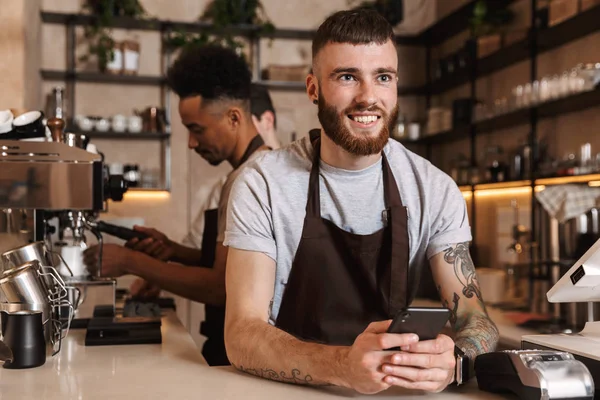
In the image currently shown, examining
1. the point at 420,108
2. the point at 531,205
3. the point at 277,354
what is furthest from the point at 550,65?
the point at 277,354

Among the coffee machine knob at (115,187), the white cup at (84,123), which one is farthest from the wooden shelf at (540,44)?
the white cup at (84,123)

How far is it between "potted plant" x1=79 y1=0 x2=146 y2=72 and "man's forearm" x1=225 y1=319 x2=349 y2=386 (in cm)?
426

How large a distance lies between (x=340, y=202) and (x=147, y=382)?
2.00ft

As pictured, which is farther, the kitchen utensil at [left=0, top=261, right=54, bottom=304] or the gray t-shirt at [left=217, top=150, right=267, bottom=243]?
the gray t-shirt at [left=217, top=150, right=267, bottom=243]

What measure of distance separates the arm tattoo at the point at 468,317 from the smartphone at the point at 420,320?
23cm

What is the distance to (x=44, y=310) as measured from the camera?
1546mm

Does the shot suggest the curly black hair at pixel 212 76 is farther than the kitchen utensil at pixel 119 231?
Yes

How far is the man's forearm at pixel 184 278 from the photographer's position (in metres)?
2.15

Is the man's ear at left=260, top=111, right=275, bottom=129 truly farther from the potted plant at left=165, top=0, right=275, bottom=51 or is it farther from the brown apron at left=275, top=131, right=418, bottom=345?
the potted plant at left=165, top=0, right=275, bottom=51

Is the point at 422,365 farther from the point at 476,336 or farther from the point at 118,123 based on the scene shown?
the point at 118,123

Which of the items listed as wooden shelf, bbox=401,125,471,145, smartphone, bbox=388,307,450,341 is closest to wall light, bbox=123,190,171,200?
wooden shelf, bbox=401,125,471,145

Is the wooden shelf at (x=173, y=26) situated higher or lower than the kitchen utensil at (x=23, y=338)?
higher

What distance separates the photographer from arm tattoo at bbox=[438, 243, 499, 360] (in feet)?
4.56

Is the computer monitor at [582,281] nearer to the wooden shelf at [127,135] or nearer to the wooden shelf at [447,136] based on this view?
the wooden shelf at [447,136]
